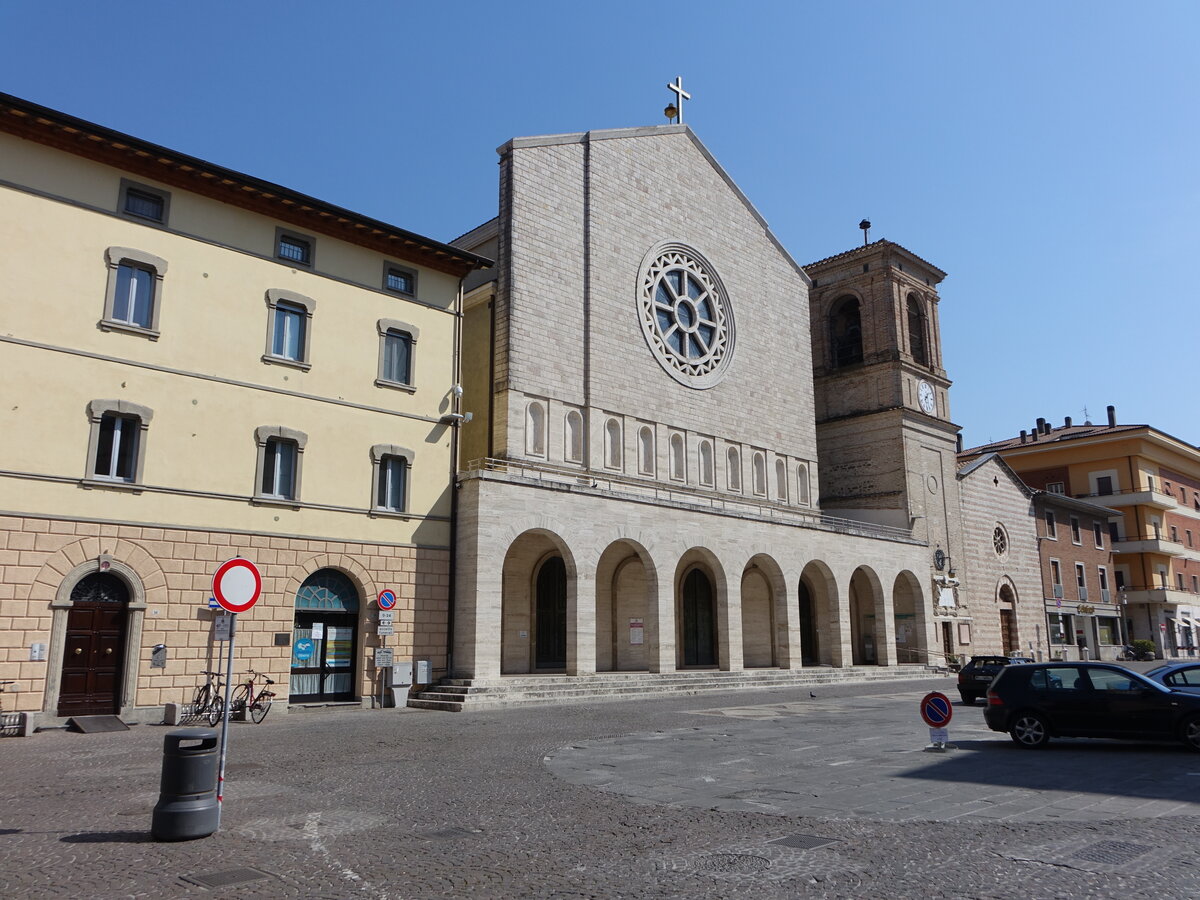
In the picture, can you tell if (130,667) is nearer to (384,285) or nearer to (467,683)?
(467,683)

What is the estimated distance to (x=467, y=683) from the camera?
2148cm

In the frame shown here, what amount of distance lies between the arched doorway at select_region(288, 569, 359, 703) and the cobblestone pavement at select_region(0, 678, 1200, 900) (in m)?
5.87

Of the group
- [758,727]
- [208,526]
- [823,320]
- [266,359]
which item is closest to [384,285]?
[266,359]

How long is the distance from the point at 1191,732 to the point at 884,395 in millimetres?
31713

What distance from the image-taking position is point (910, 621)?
39.1 metres

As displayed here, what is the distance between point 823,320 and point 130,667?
37.2 m

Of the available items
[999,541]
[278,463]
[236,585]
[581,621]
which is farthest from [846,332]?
[236,585]

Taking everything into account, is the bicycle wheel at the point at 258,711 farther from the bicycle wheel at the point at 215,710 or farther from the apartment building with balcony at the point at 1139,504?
the apartment building with balcony at the point at 1139,504

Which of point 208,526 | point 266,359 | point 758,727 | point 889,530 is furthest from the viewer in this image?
point 889,530

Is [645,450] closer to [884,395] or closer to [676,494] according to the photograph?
[676,494]

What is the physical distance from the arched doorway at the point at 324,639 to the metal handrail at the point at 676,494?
15.0 ft

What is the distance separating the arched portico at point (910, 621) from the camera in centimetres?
3828

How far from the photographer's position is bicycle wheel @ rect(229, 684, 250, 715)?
58.3 ft

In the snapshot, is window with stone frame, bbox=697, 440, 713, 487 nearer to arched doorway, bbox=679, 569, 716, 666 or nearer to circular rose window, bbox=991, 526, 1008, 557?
→ arched doorway, bbox=679, 569, 716, 666
